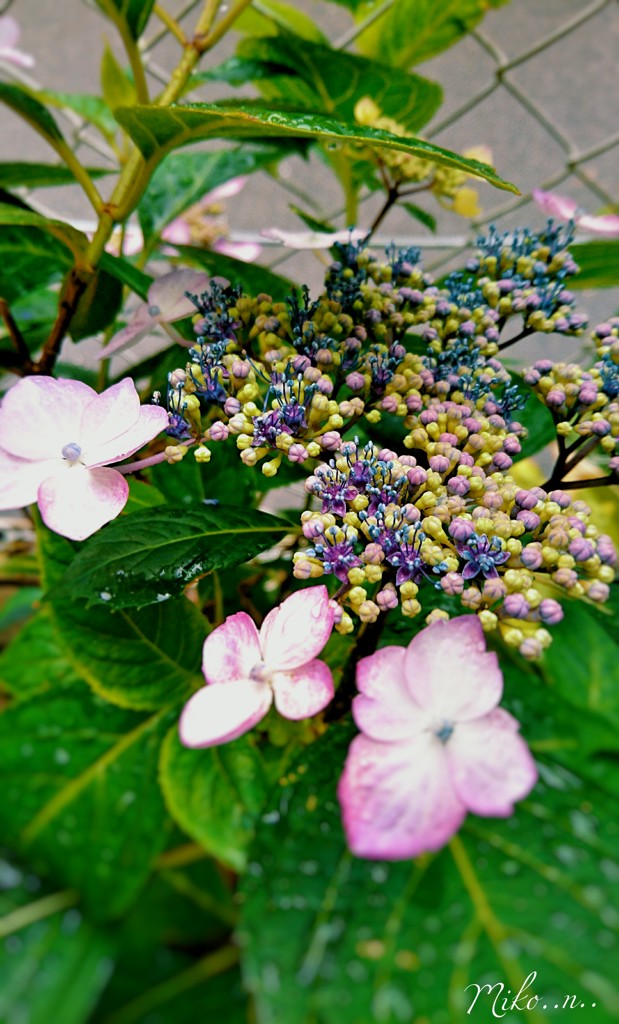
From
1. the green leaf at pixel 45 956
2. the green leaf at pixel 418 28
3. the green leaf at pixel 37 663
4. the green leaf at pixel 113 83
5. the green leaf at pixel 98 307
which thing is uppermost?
the green leaf at pixel 418 28

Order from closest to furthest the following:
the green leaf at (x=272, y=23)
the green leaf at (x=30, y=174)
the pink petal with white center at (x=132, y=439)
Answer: the pink petal with white center at (x=132, y=439) < the green leaf at (x=30, y=174) < the green leaf at (x=272, y=23)

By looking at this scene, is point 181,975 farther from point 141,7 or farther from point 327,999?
point 141,7

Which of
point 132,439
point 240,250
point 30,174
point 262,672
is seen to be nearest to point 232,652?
point 262,672

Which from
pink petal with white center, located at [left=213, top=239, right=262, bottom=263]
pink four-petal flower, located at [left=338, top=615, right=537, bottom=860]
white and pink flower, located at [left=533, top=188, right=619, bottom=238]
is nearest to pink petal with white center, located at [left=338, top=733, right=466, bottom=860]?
pink four-petal flower, located at [left=338, top=615, right=537, bottom=860]

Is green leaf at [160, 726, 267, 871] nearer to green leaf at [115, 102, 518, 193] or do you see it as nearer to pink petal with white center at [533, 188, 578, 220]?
green leaf at [115, 102, 518, 193]

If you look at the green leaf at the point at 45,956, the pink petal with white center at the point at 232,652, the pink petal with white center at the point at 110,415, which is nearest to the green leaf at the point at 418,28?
the pink petal with white center at the point at 110,415

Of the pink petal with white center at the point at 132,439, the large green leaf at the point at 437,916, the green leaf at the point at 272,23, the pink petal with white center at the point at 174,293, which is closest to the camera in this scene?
the large green leaf at the point at 437,916

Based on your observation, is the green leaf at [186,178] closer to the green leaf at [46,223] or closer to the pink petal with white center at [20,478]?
the green leaf at [46,223]
